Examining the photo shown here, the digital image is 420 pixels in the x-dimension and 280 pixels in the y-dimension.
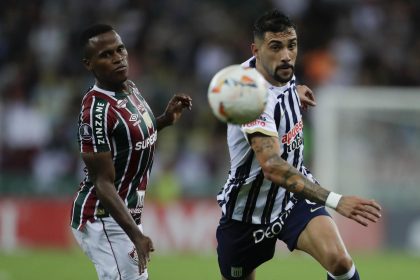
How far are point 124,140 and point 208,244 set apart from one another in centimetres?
926

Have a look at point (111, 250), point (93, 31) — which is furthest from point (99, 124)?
point (111, 250)

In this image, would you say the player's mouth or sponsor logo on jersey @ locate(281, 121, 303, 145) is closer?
the player's mouth

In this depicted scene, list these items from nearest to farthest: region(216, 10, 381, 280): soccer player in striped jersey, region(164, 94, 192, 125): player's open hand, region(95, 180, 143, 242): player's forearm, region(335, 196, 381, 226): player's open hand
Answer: region(335, 196, 381, 226): player's open hand
region(95, 180, 143, 242): player's forearm
region(216, 10, 381, 280): soccer player in striped jersey
region(164, 94, 192, 125): player's open hand

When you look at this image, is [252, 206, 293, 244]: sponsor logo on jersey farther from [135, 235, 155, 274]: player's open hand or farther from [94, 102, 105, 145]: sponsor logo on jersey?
[94, 102, 105, 145]: sponsor logo on jersey

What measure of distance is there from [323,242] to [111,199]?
1637mm

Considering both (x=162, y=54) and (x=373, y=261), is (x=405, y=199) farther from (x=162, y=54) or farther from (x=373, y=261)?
(x=162, y=54)

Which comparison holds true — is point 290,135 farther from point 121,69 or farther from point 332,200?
point 121,69

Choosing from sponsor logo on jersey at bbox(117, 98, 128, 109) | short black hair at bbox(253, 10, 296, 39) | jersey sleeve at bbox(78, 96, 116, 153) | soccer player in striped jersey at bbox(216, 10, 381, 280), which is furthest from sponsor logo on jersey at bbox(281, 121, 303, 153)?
jersey sleeve at bbox(78, 96, 116, 153)

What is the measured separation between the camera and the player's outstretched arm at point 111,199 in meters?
6.84

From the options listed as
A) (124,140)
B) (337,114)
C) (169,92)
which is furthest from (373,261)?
(124,140)

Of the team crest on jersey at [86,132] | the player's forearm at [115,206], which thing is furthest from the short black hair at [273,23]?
the player's forearm at [115,206]

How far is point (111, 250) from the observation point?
7363mm

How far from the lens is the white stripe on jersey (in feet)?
24.8

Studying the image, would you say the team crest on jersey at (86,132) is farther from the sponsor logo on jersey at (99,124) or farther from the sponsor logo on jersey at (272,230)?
the sponsor logo on jersey at (272,230)
